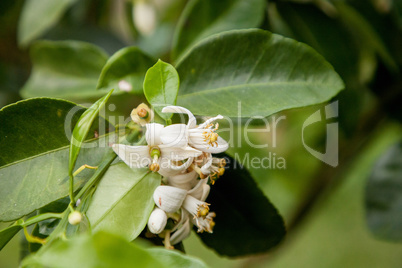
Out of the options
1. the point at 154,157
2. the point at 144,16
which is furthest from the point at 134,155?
the point at 144,16

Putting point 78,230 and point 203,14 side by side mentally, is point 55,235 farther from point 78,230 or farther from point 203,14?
point 203,14

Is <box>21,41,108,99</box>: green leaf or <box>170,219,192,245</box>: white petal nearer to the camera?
<box>170,219,192,245</box>: white petal

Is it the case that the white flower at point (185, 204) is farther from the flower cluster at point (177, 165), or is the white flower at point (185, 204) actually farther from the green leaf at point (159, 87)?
the green leaf at point (159, 87)

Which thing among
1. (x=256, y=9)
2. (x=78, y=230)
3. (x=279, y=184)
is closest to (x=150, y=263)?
(x=78, y=230)

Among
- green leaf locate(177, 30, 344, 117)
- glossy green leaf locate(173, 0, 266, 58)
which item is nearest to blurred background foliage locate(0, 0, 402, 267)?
glossy green leaf locate(173, 0, 266, 58)

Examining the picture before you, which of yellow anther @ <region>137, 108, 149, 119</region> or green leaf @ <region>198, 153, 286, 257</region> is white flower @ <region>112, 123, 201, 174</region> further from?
green leaf @ <region>198, 153, 286, 257</region>
